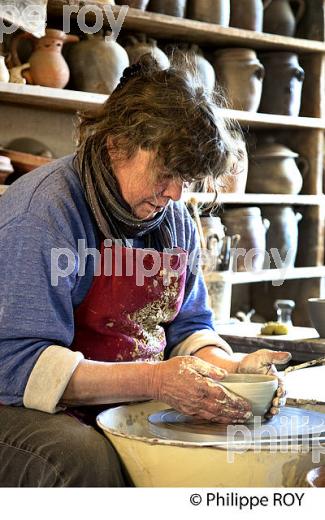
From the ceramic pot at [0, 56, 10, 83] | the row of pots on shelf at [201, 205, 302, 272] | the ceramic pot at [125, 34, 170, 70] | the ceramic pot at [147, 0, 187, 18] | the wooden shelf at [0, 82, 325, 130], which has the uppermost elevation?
the ceramic pot at [147, 0, 187, 18]

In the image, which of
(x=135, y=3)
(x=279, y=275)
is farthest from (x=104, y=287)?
(x=279, y=275)

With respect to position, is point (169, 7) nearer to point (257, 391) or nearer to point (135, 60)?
point (135, 60)

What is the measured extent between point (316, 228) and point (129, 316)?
2745 millimetres

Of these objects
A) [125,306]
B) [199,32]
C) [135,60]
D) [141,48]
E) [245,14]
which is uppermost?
[245,14]

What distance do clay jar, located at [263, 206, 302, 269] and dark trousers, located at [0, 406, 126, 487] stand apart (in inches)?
108

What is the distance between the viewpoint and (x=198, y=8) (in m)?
3.90

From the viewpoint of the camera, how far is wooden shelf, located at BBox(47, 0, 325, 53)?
3.59 meters

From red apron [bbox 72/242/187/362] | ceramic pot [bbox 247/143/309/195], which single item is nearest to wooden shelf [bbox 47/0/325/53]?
ceramic pot [bbox 247/143/309/195]

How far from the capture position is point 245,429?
1681mm

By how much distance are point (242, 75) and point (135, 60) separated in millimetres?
870

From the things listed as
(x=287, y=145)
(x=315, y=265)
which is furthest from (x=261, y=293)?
(x=287, y=145)

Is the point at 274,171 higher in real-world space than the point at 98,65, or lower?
lower

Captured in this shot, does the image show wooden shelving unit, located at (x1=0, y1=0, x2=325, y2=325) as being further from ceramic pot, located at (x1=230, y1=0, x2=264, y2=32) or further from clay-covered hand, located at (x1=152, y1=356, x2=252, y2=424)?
clay-covered hand, located at (x1=152, y1=356, x2=252, y2=424)

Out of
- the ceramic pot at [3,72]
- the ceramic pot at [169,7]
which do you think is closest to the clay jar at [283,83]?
the ceramic pot at [169,7]
